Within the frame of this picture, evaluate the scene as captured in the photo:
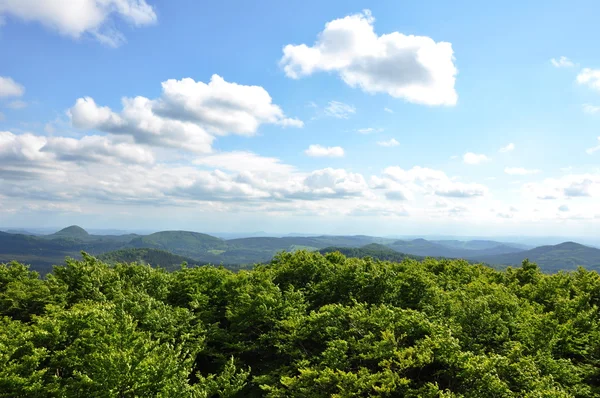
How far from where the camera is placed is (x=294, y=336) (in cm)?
2850

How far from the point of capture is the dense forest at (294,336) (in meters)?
20.6

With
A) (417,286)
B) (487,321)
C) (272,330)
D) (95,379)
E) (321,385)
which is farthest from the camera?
(417,286)

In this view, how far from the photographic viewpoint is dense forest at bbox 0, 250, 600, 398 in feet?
67.6

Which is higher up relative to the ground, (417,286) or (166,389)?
(417,286)

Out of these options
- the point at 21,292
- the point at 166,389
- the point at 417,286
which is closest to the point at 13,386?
the point at 166,389

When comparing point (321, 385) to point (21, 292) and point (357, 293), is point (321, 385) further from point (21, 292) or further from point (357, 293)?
point (21, 292)

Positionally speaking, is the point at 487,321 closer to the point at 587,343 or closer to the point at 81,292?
the point at 587,343

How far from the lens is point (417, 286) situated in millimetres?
37094

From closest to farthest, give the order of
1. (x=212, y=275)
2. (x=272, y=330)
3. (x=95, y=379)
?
(x=95, y=379)
(x=272, y=330)
(x=212, y=275)

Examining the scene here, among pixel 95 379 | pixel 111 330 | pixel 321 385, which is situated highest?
pixel 111 330

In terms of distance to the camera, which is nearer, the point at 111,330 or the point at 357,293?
the point at 111,330

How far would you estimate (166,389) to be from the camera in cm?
1928

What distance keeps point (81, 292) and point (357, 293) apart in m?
31.5

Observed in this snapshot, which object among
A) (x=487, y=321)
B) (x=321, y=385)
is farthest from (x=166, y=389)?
(x=487, y=321)
